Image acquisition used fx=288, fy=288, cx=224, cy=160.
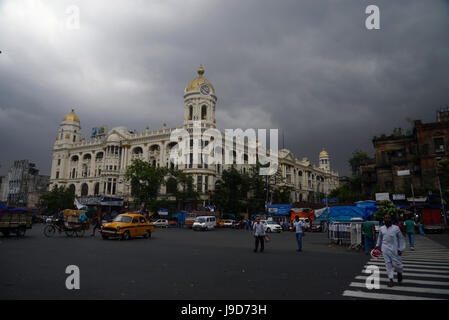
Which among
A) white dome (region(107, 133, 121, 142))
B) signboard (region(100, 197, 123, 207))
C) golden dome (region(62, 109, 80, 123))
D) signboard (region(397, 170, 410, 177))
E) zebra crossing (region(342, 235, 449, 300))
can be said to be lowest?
zebra crossing (region(342, 235, 449, 300))

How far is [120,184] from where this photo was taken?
200ft

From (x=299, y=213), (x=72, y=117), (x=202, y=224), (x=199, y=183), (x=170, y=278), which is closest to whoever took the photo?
(x=170, y=278)

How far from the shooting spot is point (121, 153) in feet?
205

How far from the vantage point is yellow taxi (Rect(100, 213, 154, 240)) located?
18273mm

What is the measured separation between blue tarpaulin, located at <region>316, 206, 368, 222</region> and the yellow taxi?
12.8 meters

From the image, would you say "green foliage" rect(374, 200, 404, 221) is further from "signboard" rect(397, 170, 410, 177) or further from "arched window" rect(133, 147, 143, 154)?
"arched window" rect(133, 147, 143, 154)

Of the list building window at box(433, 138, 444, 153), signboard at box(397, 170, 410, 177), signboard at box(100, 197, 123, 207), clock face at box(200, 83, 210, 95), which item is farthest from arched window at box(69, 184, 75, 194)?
building window at box(433, 138, 444, 153)

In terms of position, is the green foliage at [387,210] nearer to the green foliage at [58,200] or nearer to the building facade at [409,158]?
the building facade at [409,158]

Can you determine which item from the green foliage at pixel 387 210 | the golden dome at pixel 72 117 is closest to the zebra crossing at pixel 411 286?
the green foliage at pixel 387 210

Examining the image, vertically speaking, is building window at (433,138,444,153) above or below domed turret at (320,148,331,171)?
below

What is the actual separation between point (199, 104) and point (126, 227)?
132ft

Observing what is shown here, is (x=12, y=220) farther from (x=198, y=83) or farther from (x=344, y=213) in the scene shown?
(x=198, y=83)

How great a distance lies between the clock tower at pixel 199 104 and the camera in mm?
55469

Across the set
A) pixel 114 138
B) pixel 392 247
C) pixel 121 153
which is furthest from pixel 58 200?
pixel 392 247
